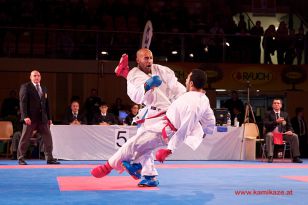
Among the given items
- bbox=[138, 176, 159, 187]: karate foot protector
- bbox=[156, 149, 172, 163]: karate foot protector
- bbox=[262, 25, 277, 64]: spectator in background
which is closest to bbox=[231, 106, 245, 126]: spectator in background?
bbox=[262, 25, 277, 64]: spectator in background

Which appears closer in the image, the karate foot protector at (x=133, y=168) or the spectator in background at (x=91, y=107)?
the karate foot protector at (x=133, y=168)

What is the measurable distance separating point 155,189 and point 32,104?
14.4 feet

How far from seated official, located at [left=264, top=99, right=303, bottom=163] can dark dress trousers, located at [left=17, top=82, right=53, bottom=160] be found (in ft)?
15.1

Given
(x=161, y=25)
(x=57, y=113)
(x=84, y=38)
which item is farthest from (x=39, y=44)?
(x=161, y=25)

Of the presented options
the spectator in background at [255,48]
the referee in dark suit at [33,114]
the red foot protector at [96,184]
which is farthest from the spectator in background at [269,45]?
the red foot protector at [96,184]

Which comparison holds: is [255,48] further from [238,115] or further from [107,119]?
[107,119]

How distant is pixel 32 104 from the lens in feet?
30.0

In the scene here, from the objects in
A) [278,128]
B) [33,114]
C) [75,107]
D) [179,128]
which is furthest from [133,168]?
[278,128]

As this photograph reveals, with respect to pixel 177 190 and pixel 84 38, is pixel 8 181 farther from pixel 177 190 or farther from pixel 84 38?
pixel 84 38

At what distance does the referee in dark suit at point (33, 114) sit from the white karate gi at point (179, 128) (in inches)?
159

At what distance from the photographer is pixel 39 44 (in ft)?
44.5

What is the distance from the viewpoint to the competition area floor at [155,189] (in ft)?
15.2

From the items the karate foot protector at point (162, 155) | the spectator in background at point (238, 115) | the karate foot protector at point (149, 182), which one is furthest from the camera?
the spectator in background at point (238, 115)

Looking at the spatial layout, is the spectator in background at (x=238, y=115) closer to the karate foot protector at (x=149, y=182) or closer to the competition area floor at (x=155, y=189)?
the competition area floor at (x=155, y=189)
